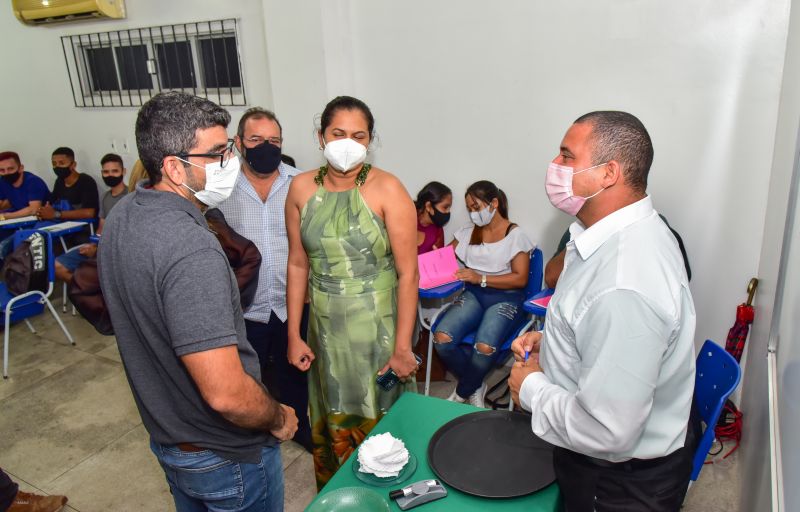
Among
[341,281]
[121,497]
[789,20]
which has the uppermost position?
[789,20]

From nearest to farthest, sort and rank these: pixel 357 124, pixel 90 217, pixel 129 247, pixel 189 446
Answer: pixel 129 247, pixel 189 446, pixel 357 124, pixel 90 217

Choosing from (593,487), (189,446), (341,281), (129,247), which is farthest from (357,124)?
(593,487)

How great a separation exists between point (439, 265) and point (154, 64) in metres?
3.40

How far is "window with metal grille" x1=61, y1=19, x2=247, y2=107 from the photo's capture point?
4258mm

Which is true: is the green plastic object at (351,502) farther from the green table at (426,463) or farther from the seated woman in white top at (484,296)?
the seated woman in white top at (484,296)

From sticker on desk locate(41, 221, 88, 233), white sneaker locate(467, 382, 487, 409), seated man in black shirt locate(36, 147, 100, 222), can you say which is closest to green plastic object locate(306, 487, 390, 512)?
white sneaker locate(467, 382, 487, 409)

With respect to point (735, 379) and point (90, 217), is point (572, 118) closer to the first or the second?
point (735, 379)

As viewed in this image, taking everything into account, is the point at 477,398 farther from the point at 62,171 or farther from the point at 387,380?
the point at 62,171

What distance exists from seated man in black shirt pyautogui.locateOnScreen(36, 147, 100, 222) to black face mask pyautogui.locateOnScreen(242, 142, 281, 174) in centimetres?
343

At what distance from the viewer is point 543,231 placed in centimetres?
333

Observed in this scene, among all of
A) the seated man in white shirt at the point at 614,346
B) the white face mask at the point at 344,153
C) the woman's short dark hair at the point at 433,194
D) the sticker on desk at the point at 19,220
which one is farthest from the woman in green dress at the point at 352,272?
the sticker on desk at the point at 19,220

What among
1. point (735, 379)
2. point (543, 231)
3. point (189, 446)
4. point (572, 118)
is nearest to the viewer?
point (189, 446)

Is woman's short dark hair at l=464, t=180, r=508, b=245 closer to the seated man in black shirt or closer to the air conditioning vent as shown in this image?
the air conditioning vent

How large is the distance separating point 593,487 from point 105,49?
5.57 metres
